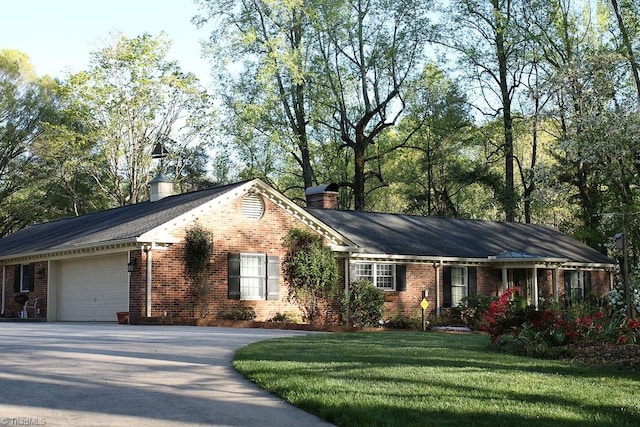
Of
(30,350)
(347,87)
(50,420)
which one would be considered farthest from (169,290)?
(347,87)

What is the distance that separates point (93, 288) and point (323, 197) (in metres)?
10.4

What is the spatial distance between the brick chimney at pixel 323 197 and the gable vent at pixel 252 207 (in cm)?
743

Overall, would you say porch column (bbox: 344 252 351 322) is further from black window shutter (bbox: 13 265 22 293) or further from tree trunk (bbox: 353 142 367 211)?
tree trunk (bbox: 353 142 367 211)

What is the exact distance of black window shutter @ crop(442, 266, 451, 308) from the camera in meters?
30.0

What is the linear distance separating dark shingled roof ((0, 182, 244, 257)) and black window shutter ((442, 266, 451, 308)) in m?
9.17

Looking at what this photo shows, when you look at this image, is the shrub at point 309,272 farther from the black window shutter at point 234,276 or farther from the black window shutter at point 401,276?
the black window shutter at point 401,276

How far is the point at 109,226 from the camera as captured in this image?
26.6 m

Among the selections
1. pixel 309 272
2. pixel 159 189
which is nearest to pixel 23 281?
pixel 159 189

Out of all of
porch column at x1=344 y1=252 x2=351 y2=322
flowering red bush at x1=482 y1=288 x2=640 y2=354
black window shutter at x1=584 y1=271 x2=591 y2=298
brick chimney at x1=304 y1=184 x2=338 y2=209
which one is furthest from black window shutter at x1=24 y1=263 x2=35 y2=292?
black window shutter at x1=584 y1=271 x2=591 y2=298

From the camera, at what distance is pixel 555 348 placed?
12930 millimetres

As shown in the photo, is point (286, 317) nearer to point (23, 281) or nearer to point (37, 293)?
point (37, 293)

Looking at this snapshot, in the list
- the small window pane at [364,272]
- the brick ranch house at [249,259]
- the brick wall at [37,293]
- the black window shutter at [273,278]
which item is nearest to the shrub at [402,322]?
the brick ranch house at [249,259]

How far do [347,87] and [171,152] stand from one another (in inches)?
414

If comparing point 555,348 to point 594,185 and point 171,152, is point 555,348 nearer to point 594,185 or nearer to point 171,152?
point 594,185
